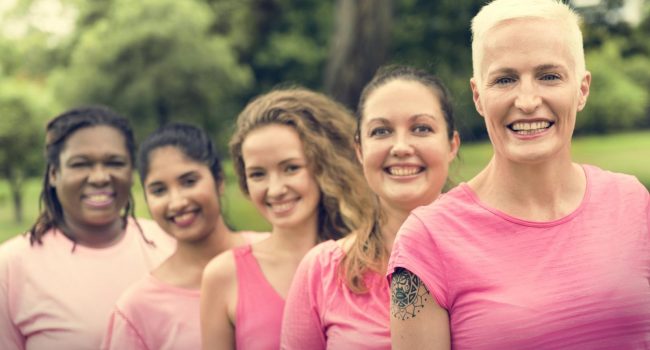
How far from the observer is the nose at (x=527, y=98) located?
2.22 metres

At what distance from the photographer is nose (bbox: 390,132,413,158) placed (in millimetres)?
2971

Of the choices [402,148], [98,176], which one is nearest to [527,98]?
[402,148]

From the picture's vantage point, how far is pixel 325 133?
12.3 ft

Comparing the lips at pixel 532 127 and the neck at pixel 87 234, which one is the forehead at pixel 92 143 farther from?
the lips at pixel 532 127

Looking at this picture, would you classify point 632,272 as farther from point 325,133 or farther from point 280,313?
point 325,133

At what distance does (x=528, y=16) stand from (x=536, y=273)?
2.25 feet

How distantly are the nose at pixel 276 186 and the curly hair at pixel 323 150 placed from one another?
17cm

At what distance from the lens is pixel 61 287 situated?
4016 millimetres

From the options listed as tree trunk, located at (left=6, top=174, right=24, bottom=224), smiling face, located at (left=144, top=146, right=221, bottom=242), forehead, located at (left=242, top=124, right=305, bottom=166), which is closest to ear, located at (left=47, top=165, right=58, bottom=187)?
smiling face, located at (left=144, top=146, right=221, bottom=242)

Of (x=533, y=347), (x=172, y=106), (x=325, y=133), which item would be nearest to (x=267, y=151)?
(x=325, y=133)

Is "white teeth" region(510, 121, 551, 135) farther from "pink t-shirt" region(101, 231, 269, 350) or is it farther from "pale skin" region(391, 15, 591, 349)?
"pink t-shirt" region(101, 231, 269, 350)

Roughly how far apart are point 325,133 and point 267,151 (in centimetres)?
32

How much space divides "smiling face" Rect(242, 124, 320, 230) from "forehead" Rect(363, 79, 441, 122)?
53cm

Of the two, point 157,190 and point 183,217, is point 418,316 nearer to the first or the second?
point 183,217
